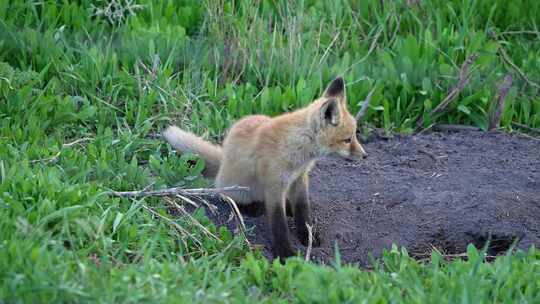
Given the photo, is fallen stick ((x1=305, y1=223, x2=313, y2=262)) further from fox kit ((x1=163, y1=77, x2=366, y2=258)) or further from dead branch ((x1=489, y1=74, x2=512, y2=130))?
dead branch ((x1=489, y1=74, x2=512, y2=130))

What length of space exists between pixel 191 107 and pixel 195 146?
73cm

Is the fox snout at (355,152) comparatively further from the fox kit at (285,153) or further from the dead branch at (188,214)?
the dead branch at (188,214)

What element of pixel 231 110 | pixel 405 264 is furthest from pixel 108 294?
pixel 231 110

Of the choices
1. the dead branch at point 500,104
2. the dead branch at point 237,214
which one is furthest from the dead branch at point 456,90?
the dead branch at point 237,214

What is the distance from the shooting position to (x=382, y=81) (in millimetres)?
8234

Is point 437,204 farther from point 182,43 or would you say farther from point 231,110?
point 182,43

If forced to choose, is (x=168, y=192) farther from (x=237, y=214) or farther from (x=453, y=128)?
(x=453, y=128)

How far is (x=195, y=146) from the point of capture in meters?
7.05

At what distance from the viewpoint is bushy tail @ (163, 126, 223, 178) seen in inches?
277

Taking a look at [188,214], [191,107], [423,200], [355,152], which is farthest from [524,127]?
[188,214]

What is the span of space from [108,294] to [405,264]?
1.94 meters

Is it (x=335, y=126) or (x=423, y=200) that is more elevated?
(x=335, y=126)

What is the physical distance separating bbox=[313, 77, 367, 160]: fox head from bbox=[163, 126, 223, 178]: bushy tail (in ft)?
3.20

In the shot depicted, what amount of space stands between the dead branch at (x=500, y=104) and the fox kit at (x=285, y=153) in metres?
1.89
